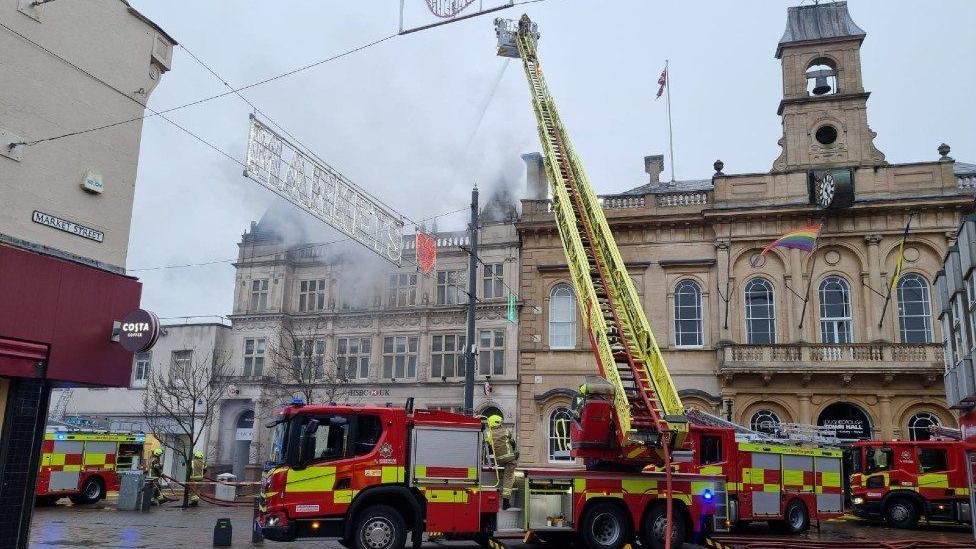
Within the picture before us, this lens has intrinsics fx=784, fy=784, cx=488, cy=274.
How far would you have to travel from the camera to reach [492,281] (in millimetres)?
33250

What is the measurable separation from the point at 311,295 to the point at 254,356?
388 centimetres

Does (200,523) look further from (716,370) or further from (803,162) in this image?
(803,162)

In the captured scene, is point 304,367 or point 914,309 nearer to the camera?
point 914,309

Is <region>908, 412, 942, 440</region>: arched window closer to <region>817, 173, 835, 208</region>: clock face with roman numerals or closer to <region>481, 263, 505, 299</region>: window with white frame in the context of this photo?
<region>817, 173, 835, 208</region>: clock face with roman numerals

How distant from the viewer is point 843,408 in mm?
27172

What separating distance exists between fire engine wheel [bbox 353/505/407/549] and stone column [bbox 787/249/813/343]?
18808 mm

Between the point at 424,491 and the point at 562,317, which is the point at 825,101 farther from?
the point at 424,491

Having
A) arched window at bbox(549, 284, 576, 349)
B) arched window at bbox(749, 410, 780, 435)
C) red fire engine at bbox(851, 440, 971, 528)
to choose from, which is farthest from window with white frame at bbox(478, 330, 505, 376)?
red fire engine at bbox(851, 440, 971, 528)

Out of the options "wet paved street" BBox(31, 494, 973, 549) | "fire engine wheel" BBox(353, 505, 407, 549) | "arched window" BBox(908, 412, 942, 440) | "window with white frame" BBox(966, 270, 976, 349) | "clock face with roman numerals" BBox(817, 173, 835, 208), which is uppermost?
"clock face with roman numerals" BBox(817, 173, 835, 208)

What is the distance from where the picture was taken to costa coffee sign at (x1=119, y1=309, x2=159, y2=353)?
1214cm

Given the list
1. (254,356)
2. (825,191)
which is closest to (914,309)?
(825,191)

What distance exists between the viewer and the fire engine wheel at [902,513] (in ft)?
67.6

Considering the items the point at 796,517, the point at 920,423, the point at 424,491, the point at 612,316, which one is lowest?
the point at 796,517

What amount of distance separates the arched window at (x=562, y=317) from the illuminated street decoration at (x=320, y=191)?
1149 centimetres
